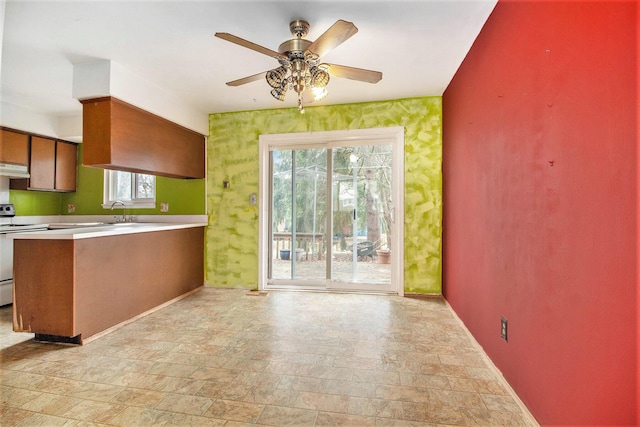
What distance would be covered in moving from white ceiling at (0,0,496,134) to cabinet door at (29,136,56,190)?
939 mm

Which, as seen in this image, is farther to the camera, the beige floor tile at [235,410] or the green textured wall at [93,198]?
the green textured wall at [93,198]

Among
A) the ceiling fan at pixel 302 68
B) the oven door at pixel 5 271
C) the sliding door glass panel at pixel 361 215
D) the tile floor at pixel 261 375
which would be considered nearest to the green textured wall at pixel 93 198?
the oven door at pixel 5 271

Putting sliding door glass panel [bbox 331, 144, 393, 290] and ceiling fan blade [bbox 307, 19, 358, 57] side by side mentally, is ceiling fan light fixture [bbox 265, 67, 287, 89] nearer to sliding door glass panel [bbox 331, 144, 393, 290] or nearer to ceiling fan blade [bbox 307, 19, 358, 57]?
ceiling fan blade [bbox 307, 19, 358, 57]

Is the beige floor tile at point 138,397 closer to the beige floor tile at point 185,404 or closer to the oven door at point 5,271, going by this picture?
the beige floor tile at point 185,404

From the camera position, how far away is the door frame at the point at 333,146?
3.72 meters

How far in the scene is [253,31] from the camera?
2.30 meters

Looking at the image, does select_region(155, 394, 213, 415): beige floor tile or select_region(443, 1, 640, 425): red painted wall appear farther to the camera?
select_region(155, 394, 213, 415): beige floor tile

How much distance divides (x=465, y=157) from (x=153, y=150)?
10.5 ft

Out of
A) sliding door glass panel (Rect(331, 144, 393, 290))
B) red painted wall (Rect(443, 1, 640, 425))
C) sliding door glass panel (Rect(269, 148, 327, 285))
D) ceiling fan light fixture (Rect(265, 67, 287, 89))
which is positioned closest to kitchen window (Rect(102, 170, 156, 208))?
sliding door glass panel (Rect(269, 148, 327, 285))

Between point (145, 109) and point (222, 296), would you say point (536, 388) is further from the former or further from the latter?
point (145, 109)

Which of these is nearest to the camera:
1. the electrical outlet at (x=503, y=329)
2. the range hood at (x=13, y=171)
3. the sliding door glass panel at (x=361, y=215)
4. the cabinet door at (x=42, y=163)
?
the electrical outlet at (x=503, y=329)

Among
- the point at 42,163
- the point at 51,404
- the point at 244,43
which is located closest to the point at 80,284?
the point at 51,404

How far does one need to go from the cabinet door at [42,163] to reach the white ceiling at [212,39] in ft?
3.08

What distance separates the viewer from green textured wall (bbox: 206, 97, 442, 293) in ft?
12.0
